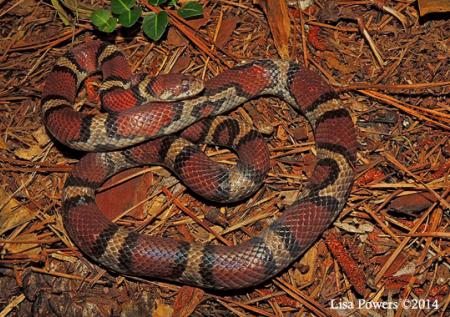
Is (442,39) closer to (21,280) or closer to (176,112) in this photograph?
(176,112)

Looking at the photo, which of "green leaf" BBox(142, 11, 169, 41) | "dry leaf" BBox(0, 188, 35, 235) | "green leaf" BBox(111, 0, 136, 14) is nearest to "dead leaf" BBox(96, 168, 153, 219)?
"dry leaf" BBox(0, 188, 35, 235)

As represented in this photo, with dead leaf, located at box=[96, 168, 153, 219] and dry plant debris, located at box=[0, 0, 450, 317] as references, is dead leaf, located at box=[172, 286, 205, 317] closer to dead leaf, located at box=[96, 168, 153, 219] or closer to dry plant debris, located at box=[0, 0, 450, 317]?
dry plant debris, located at box=[0, 0, 450, 317]

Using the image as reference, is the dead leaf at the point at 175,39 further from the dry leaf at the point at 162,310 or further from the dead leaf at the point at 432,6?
the dry leaf at the point at 162,310

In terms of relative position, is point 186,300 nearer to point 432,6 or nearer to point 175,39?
point 175,39

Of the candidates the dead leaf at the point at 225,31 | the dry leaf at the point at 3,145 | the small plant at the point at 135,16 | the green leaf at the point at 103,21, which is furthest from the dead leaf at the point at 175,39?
the dry leaf at the point at 3,145

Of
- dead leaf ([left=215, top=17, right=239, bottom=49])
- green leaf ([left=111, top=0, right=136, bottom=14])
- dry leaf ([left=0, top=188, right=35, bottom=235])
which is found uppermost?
green leaf ([left=111, top=0, right=136, bottom=14])

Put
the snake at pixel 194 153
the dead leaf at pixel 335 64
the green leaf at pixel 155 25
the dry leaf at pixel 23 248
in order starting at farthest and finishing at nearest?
the green leaf at pixel 155 25 → the dead leaf at pixel 335 64 → the dry leaf at pixel 23 248 → the snake at pixel 194 153
